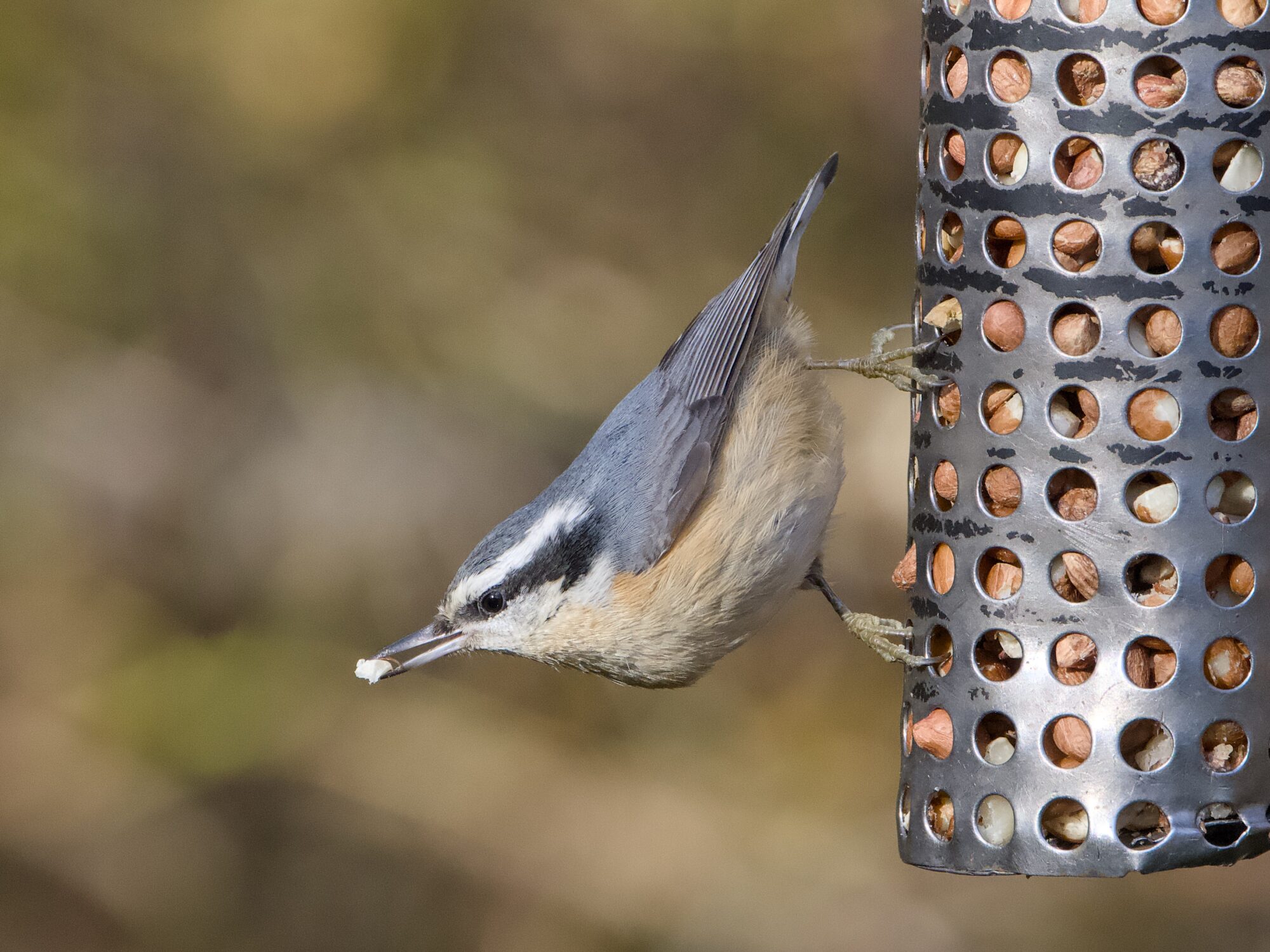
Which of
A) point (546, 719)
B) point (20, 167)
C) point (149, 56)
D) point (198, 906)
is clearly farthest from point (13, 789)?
point (149, 56)

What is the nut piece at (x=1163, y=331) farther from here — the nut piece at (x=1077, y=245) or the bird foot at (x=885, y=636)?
the bird foot at (x=885, y=636)

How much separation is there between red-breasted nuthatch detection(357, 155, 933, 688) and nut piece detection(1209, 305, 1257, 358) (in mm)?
680

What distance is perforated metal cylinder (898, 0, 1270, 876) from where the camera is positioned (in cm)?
221

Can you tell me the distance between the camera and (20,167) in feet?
17.5

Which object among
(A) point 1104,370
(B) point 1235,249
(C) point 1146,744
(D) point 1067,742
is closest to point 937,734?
(D) point 1067,742

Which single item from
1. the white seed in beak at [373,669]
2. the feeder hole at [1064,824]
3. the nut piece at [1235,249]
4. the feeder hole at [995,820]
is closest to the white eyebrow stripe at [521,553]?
the white seed in beak at [373,669]

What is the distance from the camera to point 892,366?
2.96 metres

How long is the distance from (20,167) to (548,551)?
341 cm

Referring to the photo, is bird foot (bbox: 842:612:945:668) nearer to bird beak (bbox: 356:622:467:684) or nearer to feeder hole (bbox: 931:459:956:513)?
feeder hole (bbox: 931:459:956:513)

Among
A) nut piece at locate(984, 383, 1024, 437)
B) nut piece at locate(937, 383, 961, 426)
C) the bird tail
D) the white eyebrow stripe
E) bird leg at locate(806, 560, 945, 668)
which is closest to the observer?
nut piece at locate(984, 383, 1024, 437)

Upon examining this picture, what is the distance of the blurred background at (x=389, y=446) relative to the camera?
17.0 ft

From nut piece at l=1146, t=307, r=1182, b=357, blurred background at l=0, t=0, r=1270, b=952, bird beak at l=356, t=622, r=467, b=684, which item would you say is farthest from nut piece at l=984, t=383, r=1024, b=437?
blurred background at l=0, t=0, r=1270, b=952

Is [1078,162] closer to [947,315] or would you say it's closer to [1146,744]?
[947,315]

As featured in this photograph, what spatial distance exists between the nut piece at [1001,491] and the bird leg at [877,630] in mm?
301
